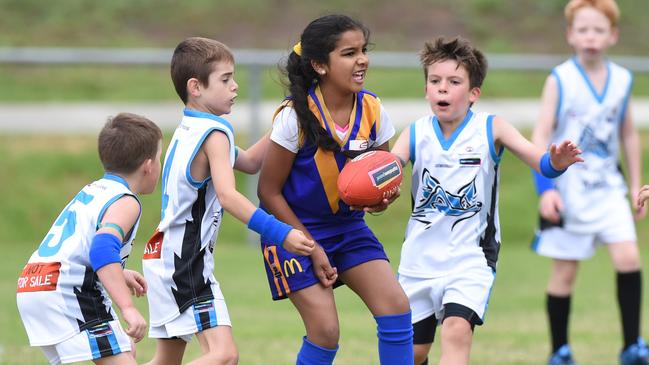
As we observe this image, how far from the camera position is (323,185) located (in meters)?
4.98

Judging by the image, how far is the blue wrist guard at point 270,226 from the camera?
14.9 feet

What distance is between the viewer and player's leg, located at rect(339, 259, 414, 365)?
16.3 ft

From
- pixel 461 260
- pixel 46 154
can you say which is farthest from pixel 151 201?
pixel 461 260

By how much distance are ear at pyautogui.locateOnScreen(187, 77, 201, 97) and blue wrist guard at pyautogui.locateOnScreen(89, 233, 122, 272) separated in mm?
842

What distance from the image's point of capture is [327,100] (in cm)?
502

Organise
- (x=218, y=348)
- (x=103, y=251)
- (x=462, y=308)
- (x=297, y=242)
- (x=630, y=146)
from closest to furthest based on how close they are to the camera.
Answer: (x=103, y=251)
(x=297, y=242)
(x=218, y=348)
(x=462, y=308)
(x=630, y=146)

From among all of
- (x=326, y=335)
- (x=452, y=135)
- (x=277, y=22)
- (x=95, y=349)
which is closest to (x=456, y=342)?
(x=326, y=335)

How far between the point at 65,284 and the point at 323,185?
120 cm

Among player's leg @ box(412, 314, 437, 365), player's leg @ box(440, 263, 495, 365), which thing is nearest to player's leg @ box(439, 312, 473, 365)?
player's leg @ box(440, 263, 495, 365)

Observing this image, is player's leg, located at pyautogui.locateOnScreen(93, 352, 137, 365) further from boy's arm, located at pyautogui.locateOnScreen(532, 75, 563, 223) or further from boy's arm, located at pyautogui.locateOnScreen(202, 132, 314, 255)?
boy's arm, located at pyautogui.locateOnScreen(532, 75, 563, 223)

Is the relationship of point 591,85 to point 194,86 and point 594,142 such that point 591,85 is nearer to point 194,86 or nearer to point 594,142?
point 594,142

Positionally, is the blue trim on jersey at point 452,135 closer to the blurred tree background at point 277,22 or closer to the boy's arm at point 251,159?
the boy's arm at point 251,159

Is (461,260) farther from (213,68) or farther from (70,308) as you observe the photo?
(70,308)

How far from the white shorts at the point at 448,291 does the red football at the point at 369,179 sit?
540mm
